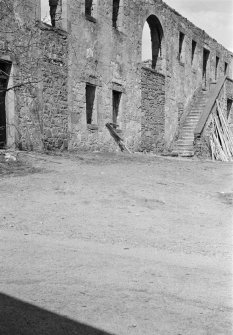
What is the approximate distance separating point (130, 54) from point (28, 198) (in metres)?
10.8

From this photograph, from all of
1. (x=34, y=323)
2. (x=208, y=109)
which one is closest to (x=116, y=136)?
(x=208, y=109)

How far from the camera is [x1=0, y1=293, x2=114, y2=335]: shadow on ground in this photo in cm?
304

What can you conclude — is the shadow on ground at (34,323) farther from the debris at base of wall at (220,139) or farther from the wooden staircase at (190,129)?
the debris at base of wall at (220,139)

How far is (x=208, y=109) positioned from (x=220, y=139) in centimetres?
143

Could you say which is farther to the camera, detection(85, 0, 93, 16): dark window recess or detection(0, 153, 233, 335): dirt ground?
detection(85, 0, 93, 16): dark window recess

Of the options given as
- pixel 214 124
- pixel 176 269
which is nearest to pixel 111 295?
pixel 176 269

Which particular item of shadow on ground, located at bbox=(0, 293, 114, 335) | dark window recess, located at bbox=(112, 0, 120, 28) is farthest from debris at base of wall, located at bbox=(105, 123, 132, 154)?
shadow on ground, located at bbox=(0, 293, 114, 335)

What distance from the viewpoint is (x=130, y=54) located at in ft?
56.7

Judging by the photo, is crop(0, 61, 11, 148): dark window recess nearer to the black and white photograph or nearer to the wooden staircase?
the black and white photograph

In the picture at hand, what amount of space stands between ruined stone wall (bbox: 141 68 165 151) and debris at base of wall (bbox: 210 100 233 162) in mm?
2237

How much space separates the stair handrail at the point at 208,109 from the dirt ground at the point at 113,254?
28.7 feet

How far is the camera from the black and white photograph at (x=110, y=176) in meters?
3.60

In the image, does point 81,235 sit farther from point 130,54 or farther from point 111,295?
point 130,54

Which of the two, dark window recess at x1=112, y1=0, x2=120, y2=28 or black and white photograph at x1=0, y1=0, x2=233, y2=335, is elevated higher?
dark window recess at x1=112, y1=0, x2=120, y2=28
